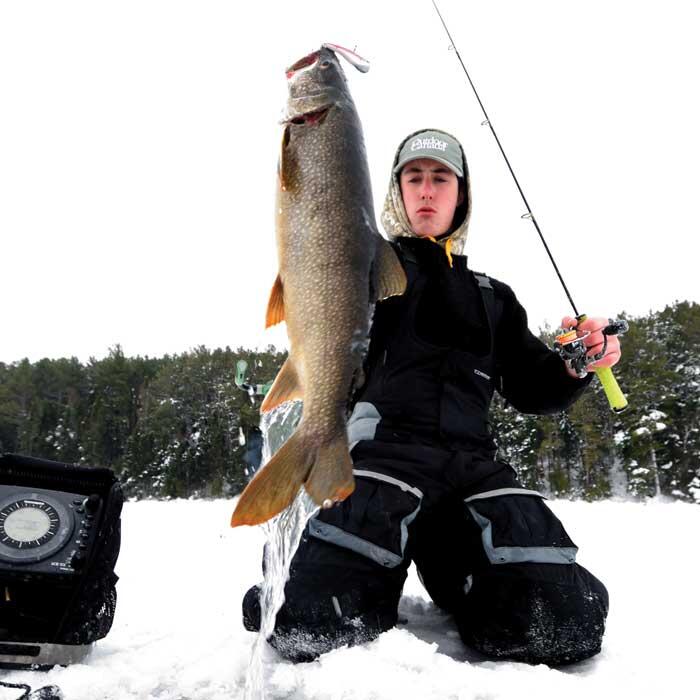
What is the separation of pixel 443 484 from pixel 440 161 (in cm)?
188

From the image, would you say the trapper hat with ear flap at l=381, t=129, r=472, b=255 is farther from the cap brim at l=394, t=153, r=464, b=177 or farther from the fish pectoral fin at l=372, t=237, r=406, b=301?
the fish pectoral fin at l=372, t=237, r=406, b=301

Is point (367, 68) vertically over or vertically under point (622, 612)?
over

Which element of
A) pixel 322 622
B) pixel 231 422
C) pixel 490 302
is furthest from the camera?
pixel 231 422

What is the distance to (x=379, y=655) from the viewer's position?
6.73 feet

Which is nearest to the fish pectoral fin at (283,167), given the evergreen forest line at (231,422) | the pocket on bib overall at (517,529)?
the pocket on bib overall at (517,529)

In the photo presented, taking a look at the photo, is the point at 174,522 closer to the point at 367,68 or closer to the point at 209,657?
the point at 209,657

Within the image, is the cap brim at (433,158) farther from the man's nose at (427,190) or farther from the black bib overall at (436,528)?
the black bib overall at (436,528)

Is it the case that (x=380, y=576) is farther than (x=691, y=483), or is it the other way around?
(x=691, y=483)

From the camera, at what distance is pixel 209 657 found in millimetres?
2277

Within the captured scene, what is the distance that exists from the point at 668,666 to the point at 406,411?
1506 mm

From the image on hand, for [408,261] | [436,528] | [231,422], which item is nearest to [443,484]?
[436,528]

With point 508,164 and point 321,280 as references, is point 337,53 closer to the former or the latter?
point 321,280

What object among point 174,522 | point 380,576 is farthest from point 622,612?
point 174,522

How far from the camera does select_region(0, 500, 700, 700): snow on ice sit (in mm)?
1921
